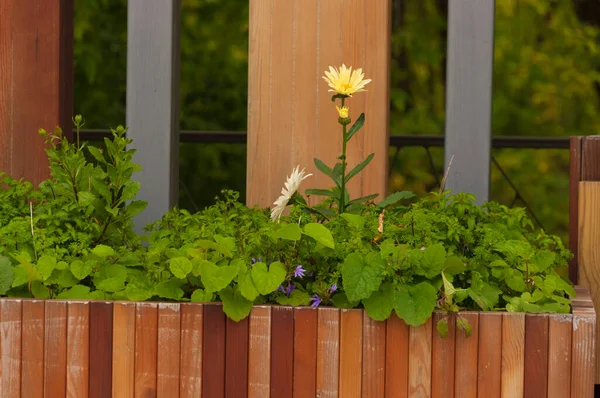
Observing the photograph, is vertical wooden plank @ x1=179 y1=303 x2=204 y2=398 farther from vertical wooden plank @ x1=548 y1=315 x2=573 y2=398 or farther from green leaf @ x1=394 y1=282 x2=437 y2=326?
vertical wooden plank @ x1=548 y1=315 x2=573 y2=398

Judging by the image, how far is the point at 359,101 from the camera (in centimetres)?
340

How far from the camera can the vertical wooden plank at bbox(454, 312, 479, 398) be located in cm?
232

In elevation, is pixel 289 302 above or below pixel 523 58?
below

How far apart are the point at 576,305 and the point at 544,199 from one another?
541cm

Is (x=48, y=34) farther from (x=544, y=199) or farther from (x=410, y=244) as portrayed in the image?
(x=544, y=199)

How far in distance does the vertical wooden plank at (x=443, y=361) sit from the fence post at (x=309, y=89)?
43.9 inches

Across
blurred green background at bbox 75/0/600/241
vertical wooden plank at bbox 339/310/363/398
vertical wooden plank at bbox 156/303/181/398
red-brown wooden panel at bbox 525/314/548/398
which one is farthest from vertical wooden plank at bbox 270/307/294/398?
blurred green background at bbox 75/0/600/241

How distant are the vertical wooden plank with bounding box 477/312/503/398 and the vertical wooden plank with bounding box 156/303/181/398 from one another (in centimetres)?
83

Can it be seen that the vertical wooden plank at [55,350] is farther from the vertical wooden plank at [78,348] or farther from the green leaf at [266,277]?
the green leaf at [266,277]

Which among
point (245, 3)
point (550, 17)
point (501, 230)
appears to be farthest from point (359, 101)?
point (550, 17)

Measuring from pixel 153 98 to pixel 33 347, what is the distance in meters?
1.33

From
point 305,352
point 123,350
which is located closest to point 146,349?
point 123,350

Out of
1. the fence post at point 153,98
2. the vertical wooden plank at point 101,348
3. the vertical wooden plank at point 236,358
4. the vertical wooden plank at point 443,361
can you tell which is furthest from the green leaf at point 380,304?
the fence post at point 153,98

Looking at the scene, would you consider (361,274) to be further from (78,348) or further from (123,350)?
(78,348)
